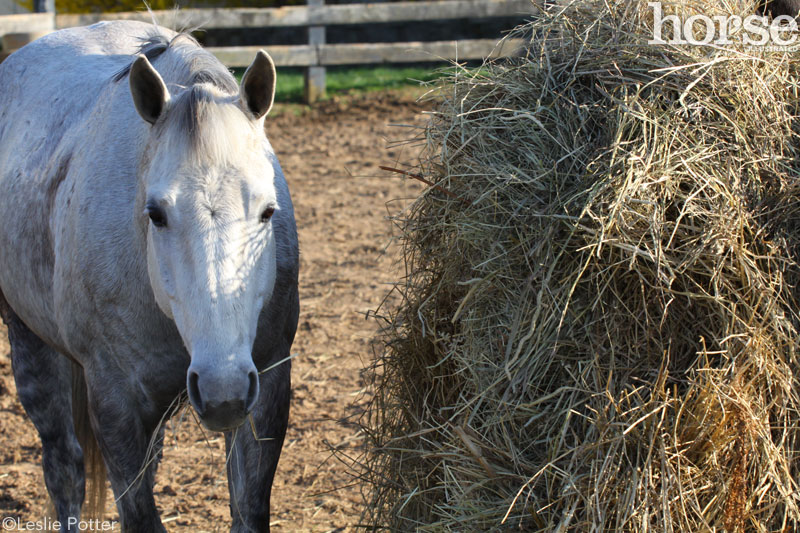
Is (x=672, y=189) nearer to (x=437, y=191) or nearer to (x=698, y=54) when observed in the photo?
(x=698, y=54)

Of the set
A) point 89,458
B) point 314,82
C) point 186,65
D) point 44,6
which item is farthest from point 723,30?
point 44,6

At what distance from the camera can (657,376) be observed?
198 centimetres

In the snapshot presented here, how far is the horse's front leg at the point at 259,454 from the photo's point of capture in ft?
8.17

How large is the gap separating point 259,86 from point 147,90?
1.01ft

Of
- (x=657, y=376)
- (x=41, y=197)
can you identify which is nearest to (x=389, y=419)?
(x=657, y=376)

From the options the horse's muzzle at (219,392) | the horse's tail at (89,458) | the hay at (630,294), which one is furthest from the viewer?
the horse's tail at (89,458)

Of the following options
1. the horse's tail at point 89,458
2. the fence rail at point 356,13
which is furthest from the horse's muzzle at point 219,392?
the fence rail at point 356,13

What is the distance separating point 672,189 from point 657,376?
0.49 m

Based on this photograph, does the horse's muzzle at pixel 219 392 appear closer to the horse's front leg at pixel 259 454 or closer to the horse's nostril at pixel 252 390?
the horse's nostril at pixel 252 390

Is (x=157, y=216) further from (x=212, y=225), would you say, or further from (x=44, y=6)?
(x=44, y=6)

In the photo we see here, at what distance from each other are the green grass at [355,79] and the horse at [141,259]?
7.48 meters

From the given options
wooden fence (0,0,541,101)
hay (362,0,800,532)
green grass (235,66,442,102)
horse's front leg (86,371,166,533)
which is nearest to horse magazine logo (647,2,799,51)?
hay (362,0,800,532)

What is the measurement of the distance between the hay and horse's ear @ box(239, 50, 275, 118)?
59 centimetres

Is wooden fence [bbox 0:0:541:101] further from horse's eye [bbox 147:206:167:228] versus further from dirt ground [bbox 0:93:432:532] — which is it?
horse's eye [bbox 147:206:167:228]
